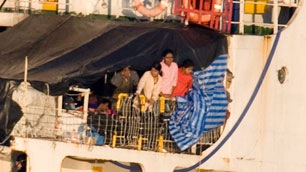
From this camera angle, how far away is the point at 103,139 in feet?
86.4

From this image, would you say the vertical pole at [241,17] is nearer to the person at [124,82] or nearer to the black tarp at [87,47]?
the black tarp at [87,47]


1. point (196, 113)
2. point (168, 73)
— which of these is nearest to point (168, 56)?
point (168, 73)

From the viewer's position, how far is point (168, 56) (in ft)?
86.1

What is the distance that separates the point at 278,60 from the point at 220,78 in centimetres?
97

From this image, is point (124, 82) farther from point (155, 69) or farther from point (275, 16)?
point (275, 16)

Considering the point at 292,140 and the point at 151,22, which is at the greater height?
the point at 151,22

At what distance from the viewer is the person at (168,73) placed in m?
26.3

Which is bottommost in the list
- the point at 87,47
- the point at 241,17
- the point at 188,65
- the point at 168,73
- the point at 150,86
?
the point at 150,86

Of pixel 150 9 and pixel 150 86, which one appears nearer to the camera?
pixel 150 86

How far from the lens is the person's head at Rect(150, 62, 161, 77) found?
26.1m

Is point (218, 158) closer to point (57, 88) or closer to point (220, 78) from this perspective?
point (220, 78)

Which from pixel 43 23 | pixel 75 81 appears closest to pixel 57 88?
pixel 75 81

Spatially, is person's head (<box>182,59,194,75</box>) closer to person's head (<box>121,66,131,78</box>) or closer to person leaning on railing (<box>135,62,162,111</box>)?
person leaning on railing (<box>135,62,162,111</box>)

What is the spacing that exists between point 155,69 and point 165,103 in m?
0.61
